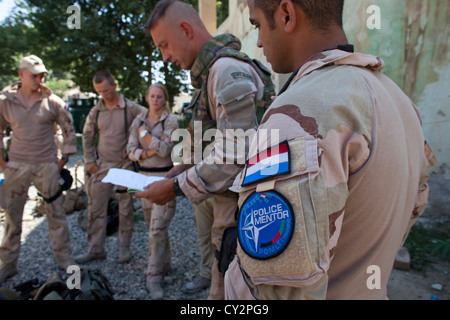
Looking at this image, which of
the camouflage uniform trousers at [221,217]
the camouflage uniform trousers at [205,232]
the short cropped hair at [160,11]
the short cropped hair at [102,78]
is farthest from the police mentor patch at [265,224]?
the short cropped hair at [102,78]

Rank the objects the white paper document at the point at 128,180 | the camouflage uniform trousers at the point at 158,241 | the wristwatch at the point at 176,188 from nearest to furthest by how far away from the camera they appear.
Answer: the wristwatch at the point at 176,188 → the white paper document at the point at 128,180 → the camouflage uniform trousers at the point at 158,241

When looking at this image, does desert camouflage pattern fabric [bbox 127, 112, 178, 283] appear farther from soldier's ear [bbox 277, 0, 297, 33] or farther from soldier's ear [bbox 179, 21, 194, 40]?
soldier's ear [bbox 277, 0, 297, 33]

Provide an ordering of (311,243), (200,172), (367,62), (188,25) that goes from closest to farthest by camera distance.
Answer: (311,243) → (367,62) → (200,172) → (188,25)

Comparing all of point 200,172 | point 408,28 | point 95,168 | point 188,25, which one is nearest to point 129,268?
point 95,168

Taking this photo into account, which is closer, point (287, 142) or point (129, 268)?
point (287, 142)

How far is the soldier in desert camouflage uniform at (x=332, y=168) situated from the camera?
697 millimetres

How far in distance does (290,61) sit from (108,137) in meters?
3.43

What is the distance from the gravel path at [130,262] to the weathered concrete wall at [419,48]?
3.48m

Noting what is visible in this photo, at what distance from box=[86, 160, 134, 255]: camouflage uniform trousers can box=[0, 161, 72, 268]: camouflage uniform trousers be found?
1.08 feet

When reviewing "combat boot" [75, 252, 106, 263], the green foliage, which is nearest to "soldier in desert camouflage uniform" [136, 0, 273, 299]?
"combat boot" [75, 252, 106, 263]

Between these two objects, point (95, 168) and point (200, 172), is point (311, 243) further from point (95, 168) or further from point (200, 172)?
point (95, 168)

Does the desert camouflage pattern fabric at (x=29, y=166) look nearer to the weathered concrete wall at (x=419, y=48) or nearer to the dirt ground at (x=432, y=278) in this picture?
the dirt ground at (x=432, y=278)

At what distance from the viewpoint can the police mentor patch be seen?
0.70 m

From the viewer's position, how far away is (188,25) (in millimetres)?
2051
